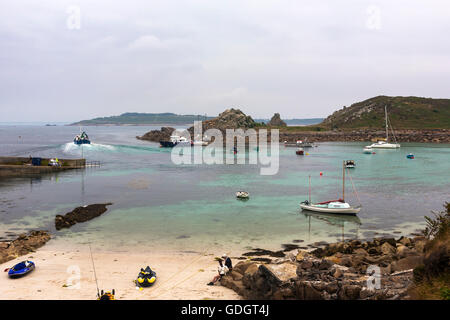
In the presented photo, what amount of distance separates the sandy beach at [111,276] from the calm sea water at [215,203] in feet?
9.82

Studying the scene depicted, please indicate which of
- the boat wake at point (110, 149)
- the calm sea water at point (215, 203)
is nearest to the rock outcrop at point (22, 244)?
the calm sea water at point (215, 203)

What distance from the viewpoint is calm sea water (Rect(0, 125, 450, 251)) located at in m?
35.0

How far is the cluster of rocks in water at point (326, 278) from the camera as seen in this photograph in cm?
1716

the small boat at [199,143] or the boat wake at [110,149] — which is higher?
the small boat at [199,143]

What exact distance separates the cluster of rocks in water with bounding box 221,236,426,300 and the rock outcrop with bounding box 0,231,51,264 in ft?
59.9

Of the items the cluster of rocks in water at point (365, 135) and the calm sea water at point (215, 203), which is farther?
the cluster of rocks in water at point (365, 135)

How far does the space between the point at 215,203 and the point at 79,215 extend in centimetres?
1807

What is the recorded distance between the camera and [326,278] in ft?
61.8

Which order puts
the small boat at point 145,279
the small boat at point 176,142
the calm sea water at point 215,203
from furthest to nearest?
the small boat at point 176,142, the calm sea water at point 215,203, the small boat at point 145,279

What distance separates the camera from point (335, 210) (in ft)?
139

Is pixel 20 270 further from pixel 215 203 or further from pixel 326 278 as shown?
pixel 215 203

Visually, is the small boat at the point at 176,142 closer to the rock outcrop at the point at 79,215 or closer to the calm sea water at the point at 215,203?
the calm sea water at the point at 215,203

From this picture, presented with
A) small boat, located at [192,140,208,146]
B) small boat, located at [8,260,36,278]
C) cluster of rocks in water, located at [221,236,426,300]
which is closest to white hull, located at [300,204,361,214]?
cluster of rocks in water, located at [221,236,426,300]
